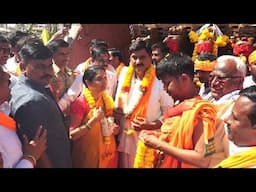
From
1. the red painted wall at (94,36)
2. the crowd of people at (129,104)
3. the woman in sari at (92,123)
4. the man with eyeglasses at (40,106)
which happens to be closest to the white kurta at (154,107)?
the crowd of people at (129,104)

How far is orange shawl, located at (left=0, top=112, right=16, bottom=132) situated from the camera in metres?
2.71

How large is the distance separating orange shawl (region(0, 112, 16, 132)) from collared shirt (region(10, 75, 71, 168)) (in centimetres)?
5

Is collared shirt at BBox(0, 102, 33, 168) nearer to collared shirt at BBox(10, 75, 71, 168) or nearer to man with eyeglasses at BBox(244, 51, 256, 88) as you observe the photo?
collared shirt at BBox(10, 75, 71, 168)

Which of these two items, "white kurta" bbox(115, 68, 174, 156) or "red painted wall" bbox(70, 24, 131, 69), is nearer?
"red painted wall" bbox(70, 24, 131, 69)

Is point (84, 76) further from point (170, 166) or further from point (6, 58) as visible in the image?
point (170, 166)

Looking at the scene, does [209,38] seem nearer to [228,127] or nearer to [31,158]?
[228,127]

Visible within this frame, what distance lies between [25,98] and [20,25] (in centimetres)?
62

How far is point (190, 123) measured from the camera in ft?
8.47

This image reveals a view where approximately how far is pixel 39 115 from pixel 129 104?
2.58 ft

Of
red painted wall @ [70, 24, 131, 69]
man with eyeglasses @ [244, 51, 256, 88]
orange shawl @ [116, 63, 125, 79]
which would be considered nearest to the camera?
red painted wall @ [70, 24, 131, 69]

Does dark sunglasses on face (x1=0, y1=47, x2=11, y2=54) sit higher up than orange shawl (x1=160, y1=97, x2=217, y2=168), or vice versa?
dark sunglasses on face (x1=0, y1=47, x2=11, y2=54)

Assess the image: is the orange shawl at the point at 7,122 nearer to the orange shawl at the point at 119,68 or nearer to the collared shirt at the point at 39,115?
the collared shirt at the point at 39,115

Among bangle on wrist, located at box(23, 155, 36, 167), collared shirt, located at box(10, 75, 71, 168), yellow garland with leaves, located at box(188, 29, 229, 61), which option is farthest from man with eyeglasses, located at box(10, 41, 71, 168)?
yellow garland with leaves, located at box(188, 29, 229, 61)
